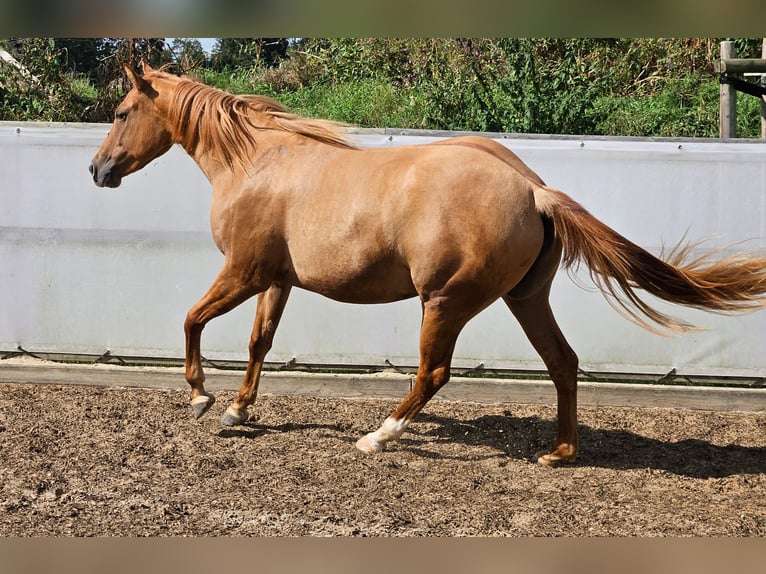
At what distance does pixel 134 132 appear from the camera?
16.9 feet

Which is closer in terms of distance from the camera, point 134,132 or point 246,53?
point 134,132

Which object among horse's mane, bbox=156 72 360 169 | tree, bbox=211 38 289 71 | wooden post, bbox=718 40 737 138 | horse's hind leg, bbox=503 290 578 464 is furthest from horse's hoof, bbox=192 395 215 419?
tree, bbox=211 38 289 71

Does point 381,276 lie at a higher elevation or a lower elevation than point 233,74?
lower

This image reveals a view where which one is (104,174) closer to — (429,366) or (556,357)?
(429,366)

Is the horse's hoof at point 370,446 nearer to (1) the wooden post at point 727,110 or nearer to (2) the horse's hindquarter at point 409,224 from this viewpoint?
(2) the horse's hindquarter at point 409,224

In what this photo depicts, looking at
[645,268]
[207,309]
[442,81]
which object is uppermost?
[442,81]

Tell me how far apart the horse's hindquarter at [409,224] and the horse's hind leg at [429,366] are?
0.17m

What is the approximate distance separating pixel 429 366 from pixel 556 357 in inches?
29.6

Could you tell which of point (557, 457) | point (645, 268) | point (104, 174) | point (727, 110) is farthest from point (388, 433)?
point (727, 110)

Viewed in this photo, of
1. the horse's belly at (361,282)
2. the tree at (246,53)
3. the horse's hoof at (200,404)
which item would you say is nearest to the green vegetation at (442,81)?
the tree at (246,53)

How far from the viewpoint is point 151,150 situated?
17.1ft

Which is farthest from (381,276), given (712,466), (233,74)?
(233,74)

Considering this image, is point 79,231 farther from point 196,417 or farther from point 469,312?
point 469,312

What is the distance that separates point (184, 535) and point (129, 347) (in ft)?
11.3
